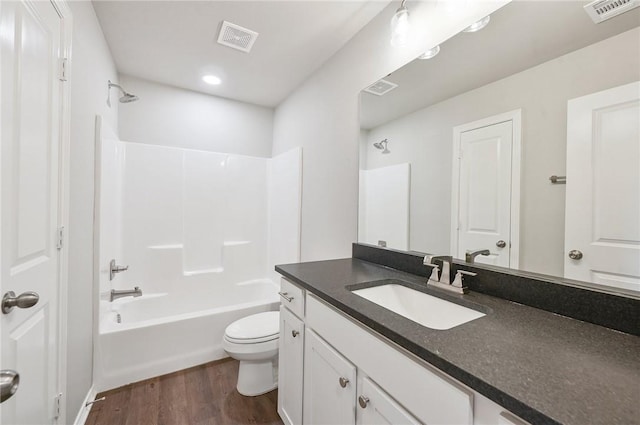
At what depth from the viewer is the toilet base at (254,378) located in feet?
5.99

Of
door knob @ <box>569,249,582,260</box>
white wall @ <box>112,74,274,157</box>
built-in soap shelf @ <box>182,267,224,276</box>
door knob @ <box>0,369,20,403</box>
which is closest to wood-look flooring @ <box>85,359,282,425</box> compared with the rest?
built-in soap shelf @ <box>182,267,224,276</box>

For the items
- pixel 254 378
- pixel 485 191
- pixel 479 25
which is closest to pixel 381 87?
pixel 479 25

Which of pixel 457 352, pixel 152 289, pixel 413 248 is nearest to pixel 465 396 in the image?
pixel 457 352

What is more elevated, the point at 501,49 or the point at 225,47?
the point at 225,47

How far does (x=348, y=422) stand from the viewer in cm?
95

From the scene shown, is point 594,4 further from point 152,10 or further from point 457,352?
point 152,10

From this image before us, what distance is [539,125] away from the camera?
967 millimetres

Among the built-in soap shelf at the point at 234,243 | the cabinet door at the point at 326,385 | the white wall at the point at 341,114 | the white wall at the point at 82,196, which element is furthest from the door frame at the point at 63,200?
the built-in soap shelf at the point at 234,243

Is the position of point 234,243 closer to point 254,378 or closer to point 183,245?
point 183,245

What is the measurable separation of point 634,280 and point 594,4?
866 mm

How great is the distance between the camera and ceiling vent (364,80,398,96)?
1623mm

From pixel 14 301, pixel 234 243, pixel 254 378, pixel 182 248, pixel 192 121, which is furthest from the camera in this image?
pixel 234 243

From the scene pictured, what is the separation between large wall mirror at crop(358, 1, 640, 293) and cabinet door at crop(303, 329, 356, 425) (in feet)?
2.34

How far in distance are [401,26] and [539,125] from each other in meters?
0.88
